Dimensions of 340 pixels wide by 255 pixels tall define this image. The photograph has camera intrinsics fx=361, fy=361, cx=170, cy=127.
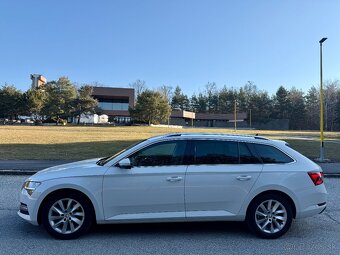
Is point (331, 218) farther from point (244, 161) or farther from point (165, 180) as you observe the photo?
point (165, 180)

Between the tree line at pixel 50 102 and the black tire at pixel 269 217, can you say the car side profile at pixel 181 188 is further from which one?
the tree line at pixel 50 102

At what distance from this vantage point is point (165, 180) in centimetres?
539

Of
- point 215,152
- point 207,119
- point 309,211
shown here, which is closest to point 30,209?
point 215,152

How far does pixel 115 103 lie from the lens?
310 ft

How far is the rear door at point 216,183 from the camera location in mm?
5430

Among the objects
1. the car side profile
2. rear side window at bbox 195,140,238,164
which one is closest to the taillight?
the car side profile

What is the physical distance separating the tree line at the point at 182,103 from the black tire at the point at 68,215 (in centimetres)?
6900

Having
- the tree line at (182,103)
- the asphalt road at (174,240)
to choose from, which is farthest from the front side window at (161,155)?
the tree line at (182,103)

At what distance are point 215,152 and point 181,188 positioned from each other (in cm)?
80

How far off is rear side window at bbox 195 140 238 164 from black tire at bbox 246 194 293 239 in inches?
29.1

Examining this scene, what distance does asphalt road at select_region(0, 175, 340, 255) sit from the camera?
16.1 feet

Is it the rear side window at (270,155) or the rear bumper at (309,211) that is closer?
the rear bumper at (309,211)

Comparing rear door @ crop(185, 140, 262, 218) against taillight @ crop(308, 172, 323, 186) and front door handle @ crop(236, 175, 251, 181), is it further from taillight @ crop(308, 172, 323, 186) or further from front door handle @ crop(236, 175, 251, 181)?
taillight @ crop(308, 172, 323, 186)

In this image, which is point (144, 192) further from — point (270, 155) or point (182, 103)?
point (182, 103)
